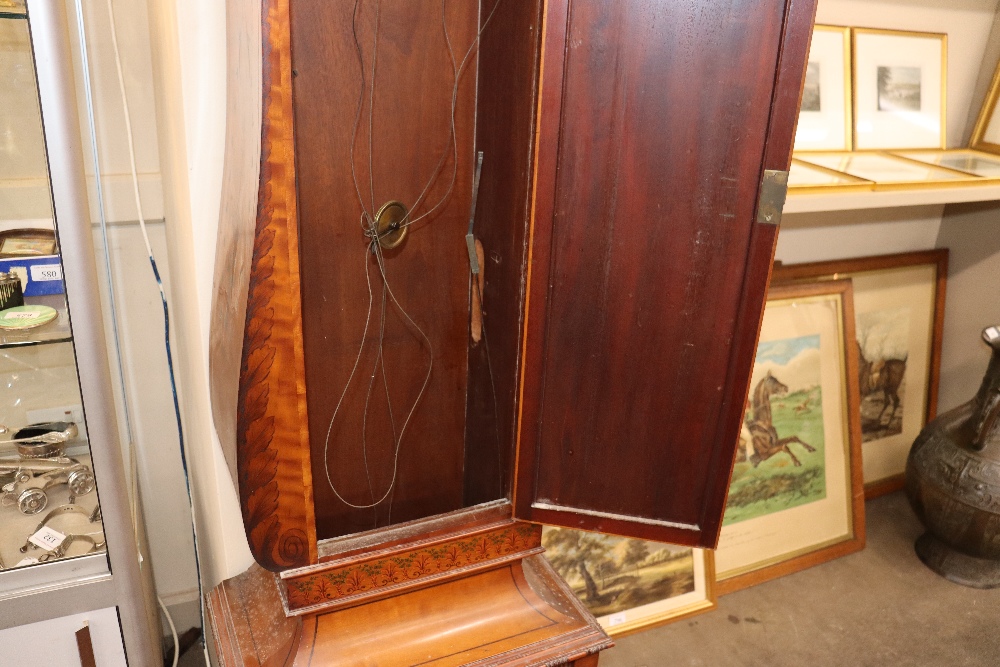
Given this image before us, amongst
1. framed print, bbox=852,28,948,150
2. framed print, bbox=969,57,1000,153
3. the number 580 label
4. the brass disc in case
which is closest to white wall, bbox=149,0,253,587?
the number 580 label

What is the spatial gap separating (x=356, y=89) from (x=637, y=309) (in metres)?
0.62

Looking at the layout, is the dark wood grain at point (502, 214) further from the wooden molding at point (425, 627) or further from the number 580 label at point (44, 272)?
the number 580 label at point (44, 272)

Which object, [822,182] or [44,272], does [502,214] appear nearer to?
[44,272]

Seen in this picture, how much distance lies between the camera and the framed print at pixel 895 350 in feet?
7.63

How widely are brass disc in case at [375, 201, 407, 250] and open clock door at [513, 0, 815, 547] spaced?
404mm

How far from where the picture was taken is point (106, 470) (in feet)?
3.42

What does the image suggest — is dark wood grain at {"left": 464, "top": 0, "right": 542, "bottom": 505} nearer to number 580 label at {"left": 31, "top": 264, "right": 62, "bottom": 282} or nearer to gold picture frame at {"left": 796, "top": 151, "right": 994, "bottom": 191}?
number 580 label at {"left": 31, "top": 264, "right": 62, "bottom": 282}

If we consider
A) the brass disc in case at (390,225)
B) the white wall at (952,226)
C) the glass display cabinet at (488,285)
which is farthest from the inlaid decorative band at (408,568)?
the white wall at (952,226)

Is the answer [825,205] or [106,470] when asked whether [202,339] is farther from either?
[825,205]

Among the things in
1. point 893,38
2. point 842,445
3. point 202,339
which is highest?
point 893,38

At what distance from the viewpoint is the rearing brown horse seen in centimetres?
208

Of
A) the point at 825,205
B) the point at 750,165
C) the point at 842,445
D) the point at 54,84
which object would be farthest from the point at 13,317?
the point at 842,445

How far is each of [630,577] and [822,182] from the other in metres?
1.08

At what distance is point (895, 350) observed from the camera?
2.41 meters
